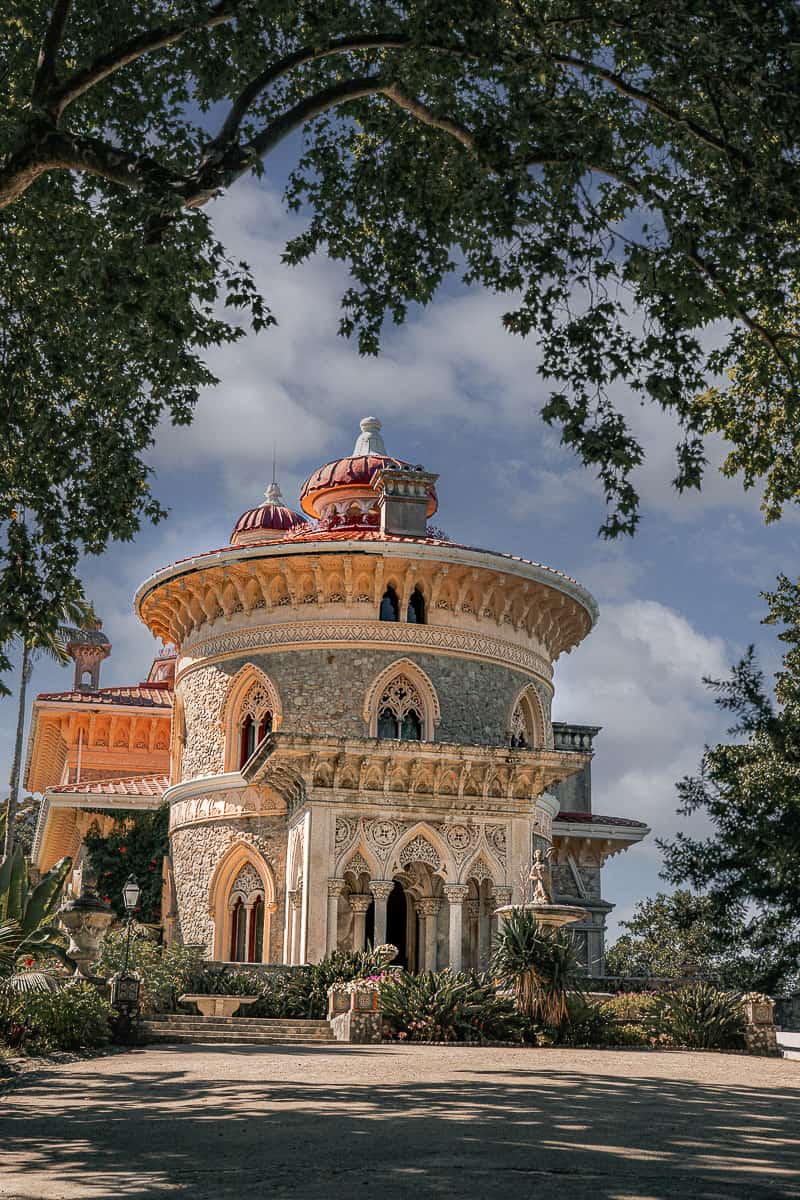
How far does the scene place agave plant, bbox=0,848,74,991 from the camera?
1716cm

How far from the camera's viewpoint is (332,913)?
24.0 meters

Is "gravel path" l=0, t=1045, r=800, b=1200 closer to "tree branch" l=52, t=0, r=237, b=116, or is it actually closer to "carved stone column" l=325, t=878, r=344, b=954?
"tree branch" l=52, t=0, r=237, b=116

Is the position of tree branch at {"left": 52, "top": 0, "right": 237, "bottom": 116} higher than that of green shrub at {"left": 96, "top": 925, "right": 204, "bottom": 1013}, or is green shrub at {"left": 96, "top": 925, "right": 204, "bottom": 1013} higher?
tree branch at {"left": 52, "top": 0, "right": 237, "bottom": 116}

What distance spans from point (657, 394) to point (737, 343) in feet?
7.90

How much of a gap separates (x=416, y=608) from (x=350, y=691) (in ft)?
8.21

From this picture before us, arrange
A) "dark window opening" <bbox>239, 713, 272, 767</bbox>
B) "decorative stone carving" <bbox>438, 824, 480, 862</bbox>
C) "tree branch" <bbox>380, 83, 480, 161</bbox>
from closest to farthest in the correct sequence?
"tree branch" <bbox>380, 83, 480, 161</bbox>
"decorative stone carving" <bbox>438, 824, 480, 862</bbox>
"dark window opening" <bbox>239, 713, 272, 767</bbox>

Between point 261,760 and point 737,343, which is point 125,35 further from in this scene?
point 261,760

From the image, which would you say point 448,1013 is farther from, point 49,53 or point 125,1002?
point 49,53

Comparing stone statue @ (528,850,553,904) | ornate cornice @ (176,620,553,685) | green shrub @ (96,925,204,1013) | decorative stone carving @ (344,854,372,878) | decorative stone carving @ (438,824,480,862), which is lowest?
green shrub @ (96,925,204,1013)

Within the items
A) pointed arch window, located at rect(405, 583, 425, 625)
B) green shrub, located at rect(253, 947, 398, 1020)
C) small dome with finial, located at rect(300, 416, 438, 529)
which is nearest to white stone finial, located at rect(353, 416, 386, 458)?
small dome with finial, located at rect(300, 416, 438, 529)

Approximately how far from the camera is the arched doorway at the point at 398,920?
92.1 ft

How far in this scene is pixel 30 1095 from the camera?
1154cm

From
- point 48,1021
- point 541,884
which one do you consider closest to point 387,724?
point 541,884

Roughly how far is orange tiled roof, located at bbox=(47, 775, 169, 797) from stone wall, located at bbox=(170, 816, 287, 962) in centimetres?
300
